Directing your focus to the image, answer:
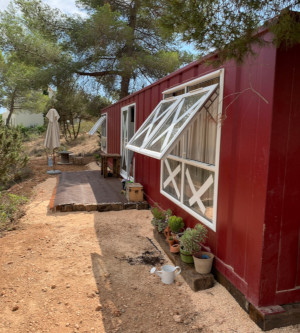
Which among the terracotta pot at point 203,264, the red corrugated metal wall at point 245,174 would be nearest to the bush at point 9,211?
the terracotta pot at point 203,264

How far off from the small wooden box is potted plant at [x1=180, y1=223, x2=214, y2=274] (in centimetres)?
283

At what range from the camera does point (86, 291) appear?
110 inches

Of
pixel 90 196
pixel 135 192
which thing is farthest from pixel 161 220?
pixel 90 196

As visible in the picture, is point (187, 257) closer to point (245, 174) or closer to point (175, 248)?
point (175, 248)

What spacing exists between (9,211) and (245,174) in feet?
14.9

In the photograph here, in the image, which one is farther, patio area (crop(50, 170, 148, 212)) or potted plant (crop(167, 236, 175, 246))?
patio area (crop(50, 170, 148, 212))

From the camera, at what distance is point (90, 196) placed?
6.19 meters

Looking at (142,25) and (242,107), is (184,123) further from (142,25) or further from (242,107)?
(142,25)

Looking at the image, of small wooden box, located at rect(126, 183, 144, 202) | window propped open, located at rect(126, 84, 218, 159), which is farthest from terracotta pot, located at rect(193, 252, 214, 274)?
small wooden box, located at rect(126, 183, 144, 202)

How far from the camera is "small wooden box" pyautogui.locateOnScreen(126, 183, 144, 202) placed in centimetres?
578

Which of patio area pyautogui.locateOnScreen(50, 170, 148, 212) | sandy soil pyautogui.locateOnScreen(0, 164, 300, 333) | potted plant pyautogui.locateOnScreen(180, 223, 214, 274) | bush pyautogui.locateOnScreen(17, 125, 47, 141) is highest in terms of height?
bush pyautogui.locateOnScreen(17, 125, 47, 141)

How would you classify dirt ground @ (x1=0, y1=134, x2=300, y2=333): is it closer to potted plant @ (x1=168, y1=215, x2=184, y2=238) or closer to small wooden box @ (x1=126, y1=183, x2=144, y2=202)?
potted plant @ (x1=168, y1=215, x2=184, y2=238)

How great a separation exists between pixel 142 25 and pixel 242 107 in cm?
1238

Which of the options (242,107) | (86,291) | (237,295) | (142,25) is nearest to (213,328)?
(237,295)
